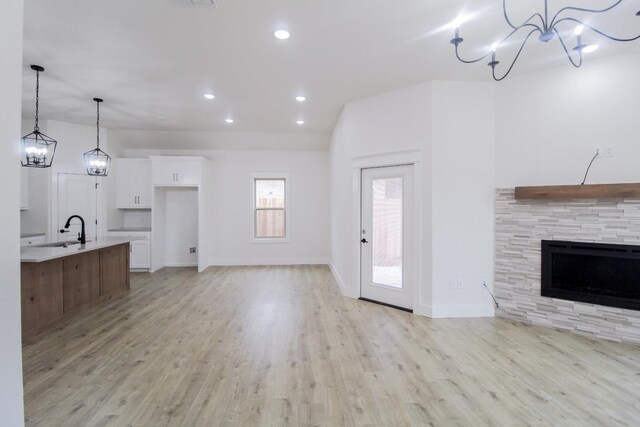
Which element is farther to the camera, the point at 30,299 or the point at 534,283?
the point at 534,283

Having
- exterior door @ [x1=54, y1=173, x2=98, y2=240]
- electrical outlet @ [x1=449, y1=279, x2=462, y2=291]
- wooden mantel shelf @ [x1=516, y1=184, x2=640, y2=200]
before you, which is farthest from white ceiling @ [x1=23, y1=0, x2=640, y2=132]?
electrical outlet @ [x1=449, y1=279, x2=462, y2=291]

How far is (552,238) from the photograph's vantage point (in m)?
3.78

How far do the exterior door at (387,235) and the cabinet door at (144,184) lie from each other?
4.96 meters

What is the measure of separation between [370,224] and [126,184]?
5.55 m

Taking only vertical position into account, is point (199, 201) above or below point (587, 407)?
above

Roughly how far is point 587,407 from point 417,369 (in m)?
1.19

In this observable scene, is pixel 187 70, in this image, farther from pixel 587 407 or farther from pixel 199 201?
pixel 587 407

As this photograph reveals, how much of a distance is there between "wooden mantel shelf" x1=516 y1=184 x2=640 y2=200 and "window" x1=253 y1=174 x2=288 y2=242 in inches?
203

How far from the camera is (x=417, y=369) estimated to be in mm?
2787

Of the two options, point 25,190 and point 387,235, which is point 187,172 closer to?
point 25,190

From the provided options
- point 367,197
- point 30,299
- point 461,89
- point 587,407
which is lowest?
point 587,407

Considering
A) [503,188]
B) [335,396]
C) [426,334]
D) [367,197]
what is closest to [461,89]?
[503,188]

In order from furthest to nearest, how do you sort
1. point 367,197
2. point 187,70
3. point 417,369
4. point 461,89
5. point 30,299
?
1. point 367,197
2. point 461,89
3. point 187,70
4. point 30,299
5. point 417,369

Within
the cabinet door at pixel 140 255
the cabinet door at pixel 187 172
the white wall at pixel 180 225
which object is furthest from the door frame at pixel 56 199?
the cabinet door at pixel 187 172
